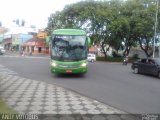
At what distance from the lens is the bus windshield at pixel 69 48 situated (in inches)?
813

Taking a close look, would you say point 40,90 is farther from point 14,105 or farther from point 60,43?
point 60,43

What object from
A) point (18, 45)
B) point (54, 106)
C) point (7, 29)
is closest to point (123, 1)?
point (54, 106)

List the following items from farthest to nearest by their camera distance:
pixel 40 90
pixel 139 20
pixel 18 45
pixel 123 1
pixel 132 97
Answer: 1. pixel 18 45
2. pixel 123 1
3. pixel 139 20
4. pixel 40 90
5. pixel 132 97

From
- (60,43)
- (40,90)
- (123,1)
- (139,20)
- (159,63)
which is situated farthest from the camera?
(123,1)

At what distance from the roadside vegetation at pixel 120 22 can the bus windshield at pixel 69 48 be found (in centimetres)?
2765

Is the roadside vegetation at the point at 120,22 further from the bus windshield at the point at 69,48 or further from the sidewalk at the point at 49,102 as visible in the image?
the sidewalk at the point at 49,102

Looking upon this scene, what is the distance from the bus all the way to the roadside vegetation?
27.6m

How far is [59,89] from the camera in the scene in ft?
50.2

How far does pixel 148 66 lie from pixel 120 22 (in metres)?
24.3

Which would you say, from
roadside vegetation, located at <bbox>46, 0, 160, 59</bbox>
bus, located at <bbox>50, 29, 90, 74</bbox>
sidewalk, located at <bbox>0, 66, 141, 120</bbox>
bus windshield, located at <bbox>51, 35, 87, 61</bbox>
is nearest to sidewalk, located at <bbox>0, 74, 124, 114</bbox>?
sidewalk, located at <bbox>0, 66, 141, 120</bbox>

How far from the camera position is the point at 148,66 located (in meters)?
24.6

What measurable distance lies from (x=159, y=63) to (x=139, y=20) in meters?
26.4

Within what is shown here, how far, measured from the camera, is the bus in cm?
2058

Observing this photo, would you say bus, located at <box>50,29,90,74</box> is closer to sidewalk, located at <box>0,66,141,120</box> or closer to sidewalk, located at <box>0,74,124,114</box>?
sidewalk, located at <box>0,74,124,114</box>
